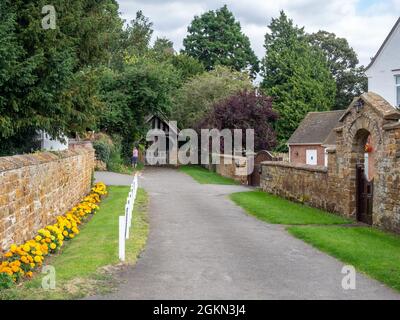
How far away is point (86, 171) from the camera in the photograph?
2259 centimetres

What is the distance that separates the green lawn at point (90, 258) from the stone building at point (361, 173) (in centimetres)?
610

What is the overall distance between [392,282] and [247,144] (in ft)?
97.7

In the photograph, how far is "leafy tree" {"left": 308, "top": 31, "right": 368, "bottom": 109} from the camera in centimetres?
6588

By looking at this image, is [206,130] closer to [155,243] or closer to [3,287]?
[155,243]

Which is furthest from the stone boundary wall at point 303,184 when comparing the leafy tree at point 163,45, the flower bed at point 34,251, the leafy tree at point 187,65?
the leafy tree at point 163,45

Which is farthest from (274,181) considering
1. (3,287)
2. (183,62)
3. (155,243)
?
(183,62)

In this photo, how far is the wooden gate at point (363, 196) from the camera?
1542cm

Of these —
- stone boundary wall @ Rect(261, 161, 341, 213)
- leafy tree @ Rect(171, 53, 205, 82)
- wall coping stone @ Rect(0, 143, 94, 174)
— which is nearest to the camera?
wall coping stone @ Rect(0, 143, 94, 174)

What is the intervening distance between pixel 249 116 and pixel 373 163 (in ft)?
75.7

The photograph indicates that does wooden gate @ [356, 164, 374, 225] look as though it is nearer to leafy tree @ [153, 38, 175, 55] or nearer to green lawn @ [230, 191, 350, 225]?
green lawn @ [230, 191, 350, 225]

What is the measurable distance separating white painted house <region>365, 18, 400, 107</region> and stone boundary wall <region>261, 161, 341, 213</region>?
6.19 m

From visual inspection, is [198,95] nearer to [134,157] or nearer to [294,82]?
[134,157]

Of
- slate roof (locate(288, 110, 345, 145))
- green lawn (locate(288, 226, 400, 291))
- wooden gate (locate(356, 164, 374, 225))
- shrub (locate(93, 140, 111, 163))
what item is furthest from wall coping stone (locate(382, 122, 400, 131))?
slate roof (locate(288, 110, 345, 145))

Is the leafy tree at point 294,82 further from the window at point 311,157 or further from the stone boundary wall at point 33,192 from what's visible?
the stone boundary wall at point 33,192
